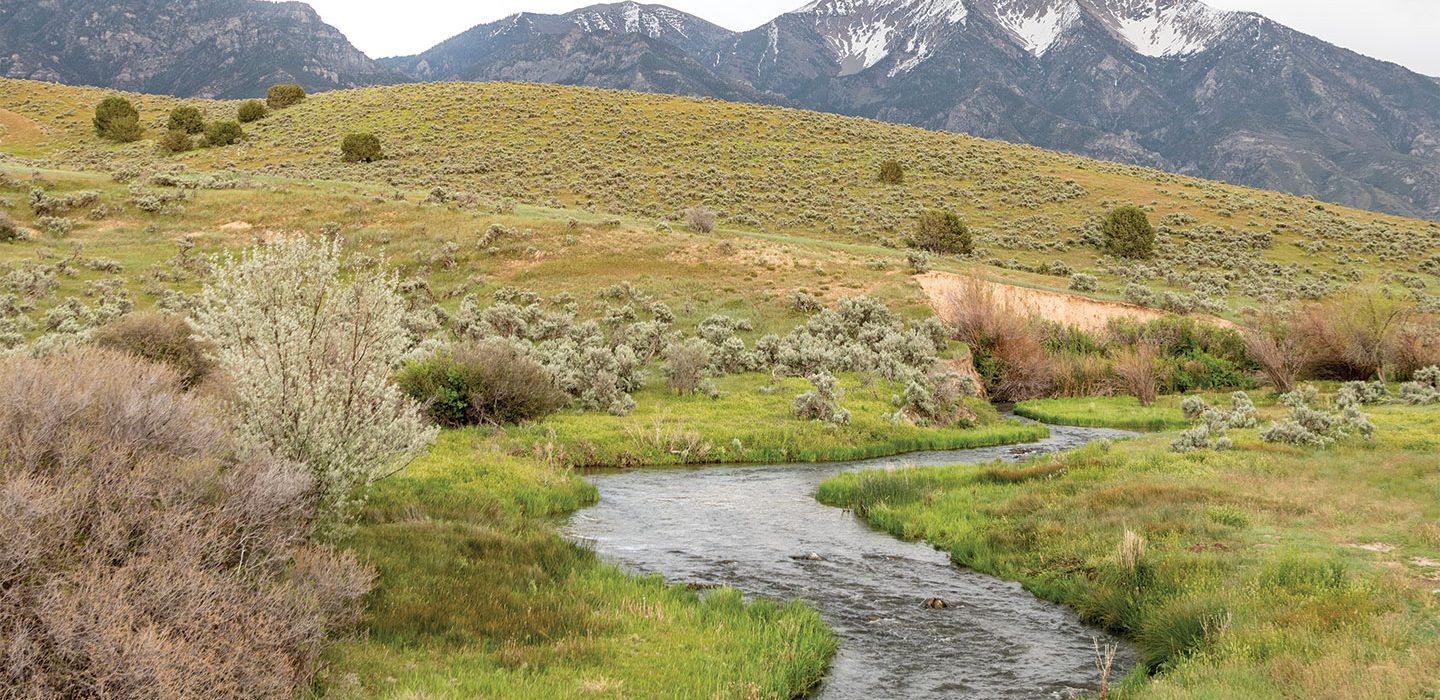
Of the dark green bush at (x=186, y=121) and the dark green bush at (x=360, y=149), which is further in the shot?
the dark green bush at (x=186, y=121)

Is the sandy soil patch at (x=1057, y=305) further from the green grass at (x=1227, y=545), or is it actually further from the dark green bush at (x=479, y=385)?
the dark green bush at (x=479, y=385)

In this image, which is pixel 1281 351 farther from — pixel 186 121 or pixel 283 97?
pixel 283 97

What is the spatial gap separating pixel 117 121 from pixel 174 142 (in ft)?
29.0

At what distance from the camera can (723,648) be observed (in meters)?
11.2

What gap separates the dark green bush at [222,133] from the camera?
83.1 meters

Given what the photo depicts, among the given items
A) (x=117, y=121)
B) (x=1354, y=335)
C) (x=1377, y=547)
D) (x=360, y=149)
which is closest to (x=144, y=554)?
(x=1377, y=547)

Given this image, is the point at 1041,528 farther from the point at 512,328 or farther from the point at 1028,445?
the point at 512,328

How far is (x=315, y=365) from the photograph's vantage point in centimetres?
1210

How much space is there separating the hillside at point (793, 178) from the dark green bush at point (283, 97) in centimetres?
388

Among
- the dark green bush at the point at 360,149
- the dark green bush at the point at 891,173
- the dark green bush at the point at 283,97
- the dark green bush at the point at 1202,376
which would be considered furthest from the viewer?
the dark green bush at the point at 283,97

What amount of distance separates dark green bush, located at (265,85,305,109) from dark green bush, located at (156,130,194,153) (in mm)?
20414

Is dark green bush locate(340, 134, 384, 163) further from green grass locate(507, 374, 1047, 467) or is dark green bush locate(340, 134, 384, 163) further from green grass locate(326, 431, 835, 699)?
green grass locate(326, 431, 835, 699)

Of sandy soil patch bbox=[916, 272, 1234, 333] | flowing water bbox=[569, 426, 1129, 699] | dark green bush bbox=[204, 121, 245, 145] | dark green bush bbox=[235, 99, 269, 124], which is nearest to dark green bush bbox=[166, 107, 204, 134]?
dark green bush bbox=[204, 121, 245, 145]

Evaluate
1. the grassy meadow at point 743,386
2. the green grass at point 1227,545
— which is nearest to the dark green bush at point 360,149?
the grassy meadow at point 743,386
